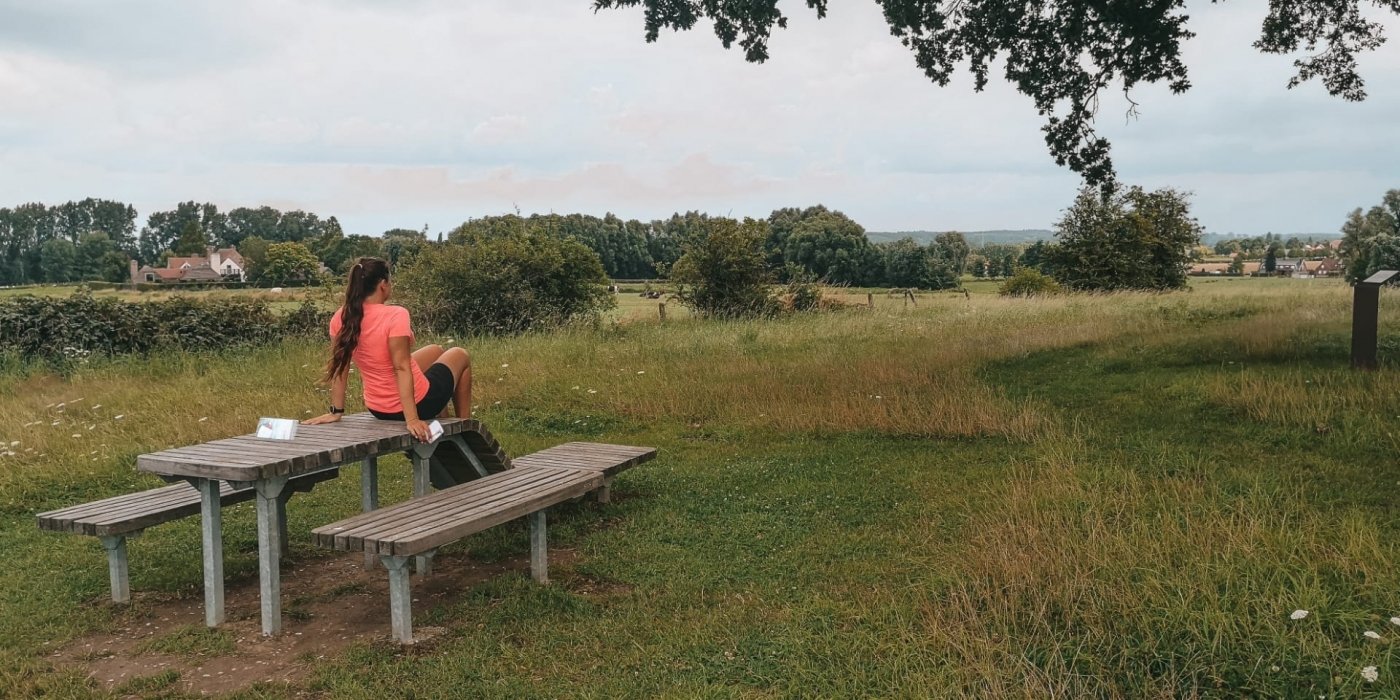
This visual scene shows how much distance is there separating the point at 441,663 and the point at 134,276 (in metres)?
100.0

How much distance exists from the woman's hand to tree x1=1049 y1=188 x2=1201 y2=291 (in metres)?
32.7

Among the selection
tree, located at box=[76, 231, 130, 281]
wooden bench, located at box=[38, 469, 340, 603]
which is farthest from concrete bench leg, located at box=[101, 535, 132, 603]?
tree, located at box=[76, 231, 130, 281]

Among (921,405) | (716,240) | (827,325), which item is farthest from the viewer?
(716,240)

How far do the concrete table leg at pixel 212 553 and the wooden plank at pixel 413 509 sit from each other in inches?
28.1

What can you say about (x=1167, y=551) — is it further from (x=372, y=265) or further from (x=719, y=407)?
(x=719, y=407)

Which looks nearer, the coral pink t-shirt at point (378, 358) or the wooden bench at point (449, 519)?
the wooden bench at point (449, 519)

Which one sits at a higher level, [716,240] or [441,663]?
[716,240]

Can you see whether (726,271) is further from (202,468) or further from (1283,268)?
(1283,268)

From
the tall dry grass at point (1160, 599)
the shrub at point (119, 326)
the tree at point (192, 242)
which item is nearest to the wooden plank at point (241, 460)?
the tall dry grass at point (1160, 599)

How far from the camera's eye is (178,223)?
379ft

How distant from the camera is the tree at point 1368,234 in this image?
5944cm

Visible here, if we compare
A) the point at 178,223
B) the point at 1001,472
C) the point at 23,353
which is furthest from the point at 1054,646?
the point at 178,223

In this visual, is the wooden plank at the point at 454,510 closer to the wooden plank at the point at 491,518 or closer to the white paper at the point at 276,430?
the wooden plank at the point at 491,518

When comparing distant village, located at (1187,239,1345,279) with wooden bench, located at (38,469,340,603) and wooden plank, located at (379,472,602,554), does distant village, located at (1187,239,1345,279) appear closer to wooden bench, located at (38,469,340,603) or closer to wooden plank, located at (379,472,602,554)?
wooden plank, located at (379,472,602,554)
